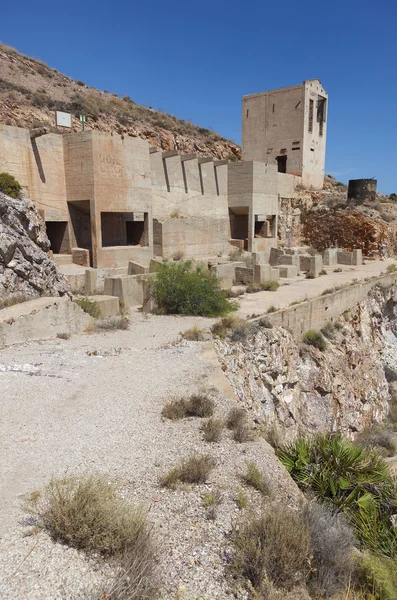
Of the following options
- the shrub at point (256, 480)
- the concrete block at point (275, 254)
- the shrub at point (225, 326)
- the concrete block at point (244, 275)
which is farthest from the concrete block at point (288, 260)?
the shrub at point (256, 480)

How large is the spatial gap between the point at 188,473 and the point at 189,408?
1802 millimetres

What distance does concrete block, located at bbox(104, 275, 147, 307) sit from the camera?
14.1 metres

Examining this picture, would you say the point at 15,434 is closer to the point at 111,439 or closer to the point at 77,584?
the point at 111,439

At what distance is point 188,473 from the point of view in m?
4.57

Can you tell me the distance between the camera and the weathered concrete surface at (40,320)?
30.5ft

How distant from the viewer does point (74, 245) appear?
19.0 meters

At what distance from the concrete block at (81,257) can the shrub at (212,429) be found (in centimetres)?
1355

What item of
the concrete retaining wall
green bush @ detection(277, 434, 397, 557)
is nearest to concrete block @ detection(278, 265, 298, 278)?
the concrete retaining wall

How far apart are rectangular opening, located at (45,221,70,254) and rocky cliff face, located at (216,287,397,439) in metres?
10.8

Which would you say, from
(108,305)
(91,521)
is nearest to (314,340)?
(108,305)

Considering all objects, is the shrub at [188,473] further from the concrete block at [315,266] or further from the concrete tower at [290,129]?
the concrete tower at [290,129]

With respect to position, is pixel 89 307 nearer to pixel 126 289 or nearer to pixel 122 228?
pixel 126 289

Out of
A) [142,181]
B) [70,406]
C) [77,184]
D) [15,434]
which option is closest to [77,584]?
[15,434]

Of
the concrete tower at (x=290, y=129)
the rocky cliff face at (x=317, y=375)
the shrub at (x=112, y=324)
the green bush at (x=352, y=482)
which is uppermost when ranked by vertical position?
the concrete tower at (x=290, y=129)
